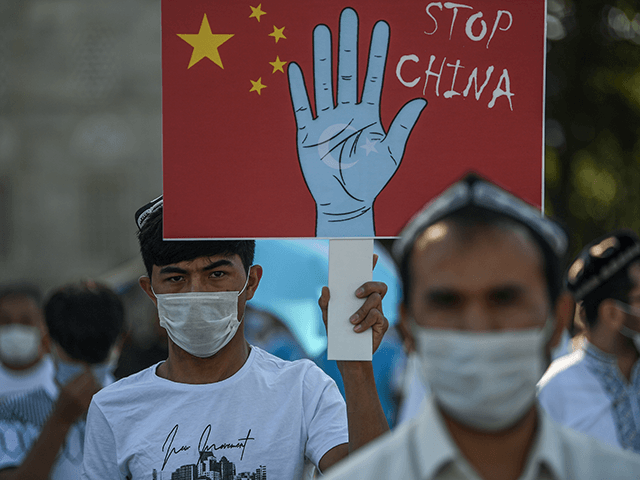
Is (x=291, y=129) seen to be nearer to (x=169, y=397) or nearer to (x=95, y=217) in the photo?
(x=169, y=397)

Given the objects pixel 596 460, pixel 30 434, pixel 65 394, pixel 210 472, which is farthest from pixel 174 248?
pixel 596 460

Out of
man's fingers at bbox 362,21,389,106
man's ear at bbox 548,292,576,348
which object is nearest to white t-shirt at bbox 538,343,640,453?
man's fingers at bbox 362,21,389,106

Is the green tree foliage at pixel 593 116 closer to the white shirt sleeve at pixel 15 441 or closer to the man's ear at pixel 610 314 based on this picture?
the man's ear at pixel 610 314

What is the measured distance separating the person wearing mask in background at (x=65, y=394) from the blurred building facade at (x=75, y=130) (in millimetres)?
11561

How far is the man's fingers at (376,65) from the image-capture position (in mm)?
2459

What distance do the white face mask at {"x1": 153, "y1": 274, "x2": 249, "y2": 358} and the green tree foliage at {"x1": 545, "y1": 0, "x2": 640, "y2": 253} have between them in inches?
389

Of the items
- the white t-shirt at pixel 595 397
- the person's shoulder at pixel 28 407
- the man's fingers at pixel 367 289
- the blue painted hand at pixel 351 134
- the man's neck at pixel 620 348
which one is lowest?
the person's shoulder at pixel 28 407

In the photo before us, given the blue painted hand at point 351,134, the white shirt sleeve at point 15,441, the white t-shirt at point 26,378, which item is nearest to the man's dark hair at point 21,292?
the white t-shirt at point 26,378

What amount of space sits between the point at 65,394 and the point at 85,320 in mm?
539

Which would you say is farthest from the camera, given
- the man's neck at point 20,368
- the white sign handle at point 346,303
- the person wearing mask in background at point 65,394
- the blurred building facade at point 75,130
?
the blurred building facade at point 75,130

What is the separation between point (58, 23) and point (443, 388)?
16209 millimetres

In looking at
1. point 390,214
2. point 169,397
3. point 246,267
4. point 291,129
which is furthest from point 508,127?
point 169,397

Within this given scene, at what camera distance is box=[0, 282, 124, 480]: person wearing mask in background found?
3.22 meters

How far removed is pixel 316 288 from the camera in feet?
19.1
